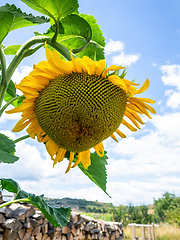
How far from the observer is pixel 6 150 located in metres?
0.65

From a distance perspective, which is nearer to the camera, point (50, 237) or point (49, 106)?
point (49, 106)

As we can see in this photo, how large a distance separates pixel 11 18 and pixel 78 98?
0.33 m

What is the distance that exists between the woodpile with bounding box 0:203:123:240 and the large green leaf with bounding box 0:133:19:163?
313cm

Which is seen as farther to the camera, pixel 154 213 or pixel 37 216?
pixel 154 213

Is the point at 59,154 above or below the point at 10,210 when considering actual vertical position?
above

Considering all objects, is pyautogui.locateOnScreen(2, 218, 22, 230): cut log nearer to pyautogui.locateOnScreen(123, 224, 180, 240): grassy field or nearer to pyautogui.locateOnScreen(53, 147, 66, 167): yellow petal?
pyautogui.locateOnScreen(53, 147, 66, 167): yellow petal

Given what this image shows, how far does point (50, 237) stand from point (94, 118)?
4.03 m

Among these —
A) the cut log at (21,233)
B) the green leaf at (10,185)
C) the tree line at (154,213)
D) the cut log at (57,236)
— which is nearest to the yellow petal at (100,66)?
the green leaf at (10,185)

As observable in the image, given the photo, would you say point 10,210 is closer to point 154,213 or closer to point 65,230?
point 65,230

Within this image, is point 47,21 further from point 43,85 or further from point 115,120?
point 115,120

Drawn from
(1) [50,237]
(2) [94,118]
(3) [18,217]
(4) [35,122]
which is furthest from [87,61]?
(1) [50,237]

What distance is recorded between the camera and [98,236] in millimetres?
5344

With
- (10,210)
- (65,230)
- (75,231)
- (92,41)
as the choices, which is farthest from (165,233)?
(92,41)

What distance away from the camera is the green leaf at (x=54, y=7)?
0.73 m
